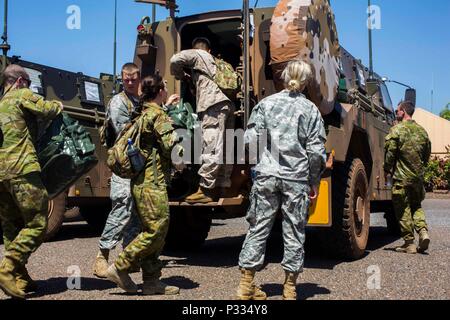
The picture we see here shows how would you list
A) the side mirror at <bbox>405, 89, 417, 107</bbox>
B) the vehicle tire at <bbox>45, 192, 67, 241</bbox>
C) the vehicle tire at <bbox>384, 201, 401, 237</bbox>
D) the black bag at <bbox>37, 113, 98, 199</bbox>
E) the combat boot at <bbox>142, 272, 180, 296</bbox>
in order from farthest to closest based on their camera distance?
the vehicle tire at <bbox>384, 201, 401, 237</bbox>
the side mirror at <bbox>405, 89, 417, 107</bbox>
the vehicle tire at <bbox>45, 192, 67, 241</bbox>
the black bag at <bbox>37, 113, 98, 199</bbox>
the combat boot at <bbox>142, 272, 180, 296</bbox>

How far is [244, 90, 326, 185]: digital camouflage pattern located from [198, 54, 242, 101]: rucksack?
4.47ft

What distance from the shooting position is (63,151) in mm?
4527

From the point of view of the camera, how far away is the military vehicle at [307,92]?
5.22 meters

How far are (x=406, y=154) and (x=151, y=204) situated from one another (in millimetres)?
3794

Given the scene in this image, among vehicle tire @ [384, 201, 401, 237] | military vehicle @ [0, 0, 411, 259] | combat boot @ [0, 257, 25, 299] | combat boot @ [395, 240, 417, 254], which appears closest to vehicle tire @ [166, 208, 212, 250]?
military vehicle @ [0, 0, 411, 259]

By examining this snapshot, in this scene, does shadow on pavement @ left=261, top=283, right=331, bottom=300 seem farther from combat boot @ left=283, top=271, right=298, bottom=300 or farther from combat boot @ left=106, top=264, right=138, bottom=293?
combat boot @ left=106, top=264, right=138, bottom=293

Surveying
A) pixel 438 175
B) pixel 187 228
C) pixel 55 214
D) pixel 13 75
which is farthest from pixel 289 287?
pixel 438 175

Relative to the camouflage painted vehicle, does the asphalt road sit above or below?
below

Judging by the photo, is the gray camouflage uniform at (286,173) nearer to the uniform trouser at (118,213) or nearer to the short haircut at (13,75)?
the uniform trouser at (118,213)

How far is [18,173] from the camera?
13.2ft

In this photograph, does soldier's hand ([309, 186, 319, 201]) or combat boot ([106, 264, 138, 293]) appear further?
combat boot ([106, 264, 138, 293])

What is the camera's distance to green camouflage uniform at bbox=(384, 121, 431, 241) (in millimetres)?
6820

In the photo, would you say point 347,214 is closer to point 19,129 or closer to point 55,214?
point 19,129

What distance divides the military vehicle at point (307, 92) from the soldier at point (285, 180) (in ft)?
3.99
